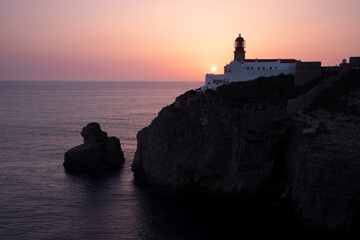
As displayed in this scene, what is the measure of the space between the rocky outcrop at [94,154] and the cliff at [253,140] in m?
6.86

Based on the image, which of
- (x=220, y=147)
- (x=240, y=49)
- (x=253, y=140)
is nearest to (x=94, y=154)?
(x=220, y=147)

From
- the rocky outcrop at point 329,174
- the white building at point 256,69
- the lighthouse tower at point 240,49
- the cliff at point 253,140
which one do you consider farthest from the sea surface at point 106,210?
the lighthouse tower at point 240,49

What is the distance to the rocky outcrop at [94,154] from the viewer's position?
47.9 m

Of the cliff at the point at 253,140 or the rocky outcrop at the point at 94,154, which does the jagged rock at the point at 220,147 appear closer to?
the cliff at the point at 253,140

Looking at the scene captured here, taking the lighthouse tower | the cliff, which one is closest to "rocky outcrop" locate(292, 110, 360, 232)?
the cliff

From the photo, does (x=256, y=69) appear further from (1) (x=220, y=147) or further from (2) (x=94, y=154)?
(2) (x=94, y=154)

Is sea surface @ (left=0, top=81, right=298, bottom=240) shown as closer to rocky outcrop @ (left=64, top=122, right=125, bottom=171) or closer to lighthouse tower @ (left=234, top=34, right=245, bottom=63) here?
rocky outcrop @ (left=64, top=122, right=125, bottom=171)

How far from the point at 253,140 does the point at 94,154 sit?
22593mm

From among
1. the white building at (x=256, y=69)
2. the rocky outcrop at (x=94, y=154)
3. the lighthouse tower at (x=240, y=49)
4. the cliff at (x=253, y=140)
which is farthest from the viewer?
the lighthouse tower at (x=240, y=49)

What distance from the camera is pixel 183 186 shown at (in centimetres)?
4003

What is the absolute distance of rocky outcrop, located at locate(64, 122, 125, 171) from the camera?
47.9 meters

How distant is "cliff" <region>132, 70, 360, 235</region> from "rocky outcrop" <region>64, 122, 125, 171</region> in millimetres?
6858

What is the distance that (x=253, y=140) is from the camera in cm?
3816

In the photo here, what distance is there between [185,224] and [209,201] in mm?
6203
